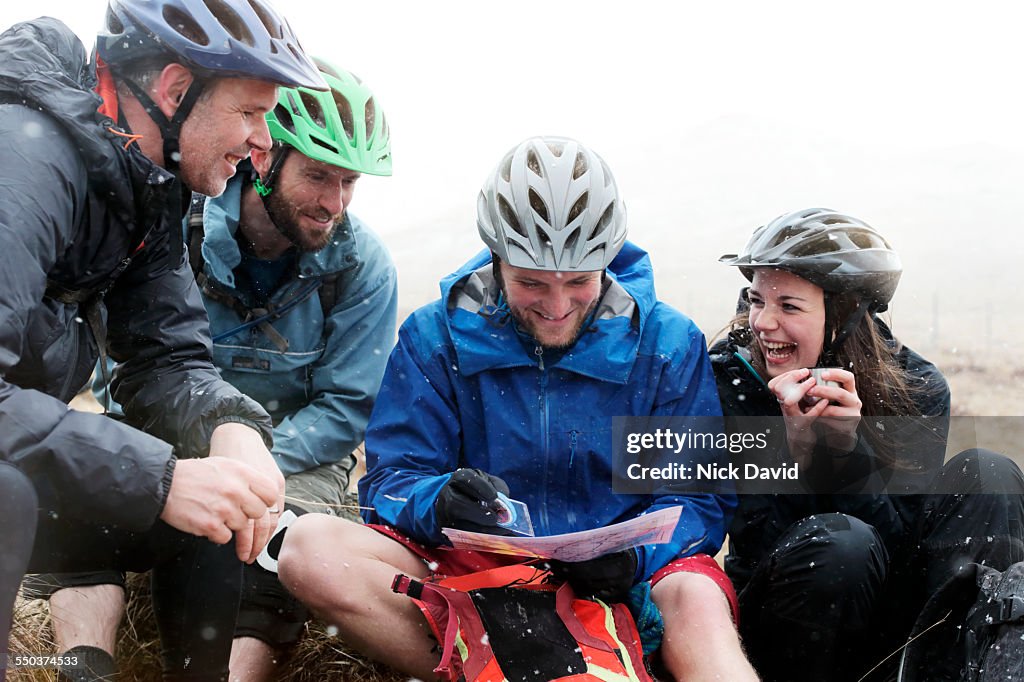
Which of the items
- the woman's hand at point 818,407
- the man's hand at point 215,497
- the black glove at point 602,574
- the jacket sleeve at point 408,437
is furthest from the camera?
the woman's hand at point 818,407

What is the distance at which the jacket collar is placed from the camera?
15.9 feet

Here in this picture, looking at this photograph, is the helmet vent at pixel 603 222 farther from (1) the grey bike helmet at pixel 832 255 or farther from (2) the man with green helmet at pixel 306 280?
(2) the man with green helmet at pixel 306 280

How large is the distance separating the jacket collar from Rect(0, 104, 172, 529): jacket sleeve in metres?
1.98

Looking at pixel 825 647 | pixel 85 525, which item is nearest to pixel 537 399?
pixel 825 647

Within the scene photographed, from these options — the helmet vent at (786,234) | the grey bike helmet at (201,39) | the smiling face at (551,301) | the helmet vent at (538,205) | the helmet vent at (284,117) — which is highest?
the grey bike helmet at (201,39)

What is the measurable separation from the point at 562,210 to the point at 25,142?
80.5 inches

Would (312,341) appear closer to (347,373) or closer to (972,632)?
(347,373)

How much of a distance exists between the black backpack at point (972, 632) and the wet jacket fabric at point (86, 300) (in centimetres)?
253

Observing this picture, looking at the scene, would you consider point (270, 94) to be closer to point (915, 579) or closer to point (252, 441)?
point (252, 441)

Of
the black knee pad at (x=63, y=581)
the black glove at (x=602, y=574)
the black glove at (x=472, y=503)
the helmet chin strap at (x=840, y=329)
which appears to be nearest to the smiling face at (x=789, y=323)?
the helmet chin strap at (x=840, y=329)

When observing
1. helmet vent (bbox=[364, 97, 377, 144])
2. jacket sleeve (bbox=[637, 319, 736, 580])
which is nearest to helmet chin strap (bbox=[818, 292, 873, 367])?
jacket sleeve (bbox=[637, 319, 736, 580])

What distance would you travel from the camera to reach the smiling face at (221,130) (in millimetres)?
3320

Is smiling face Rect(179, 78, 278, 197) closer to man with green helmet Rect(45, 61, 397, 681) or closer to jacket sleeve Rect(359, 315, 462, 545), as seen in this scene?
jacket sleeve Rect(359, 315, 462, 545)

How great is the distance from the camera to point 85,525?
350 cm
